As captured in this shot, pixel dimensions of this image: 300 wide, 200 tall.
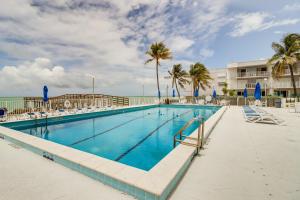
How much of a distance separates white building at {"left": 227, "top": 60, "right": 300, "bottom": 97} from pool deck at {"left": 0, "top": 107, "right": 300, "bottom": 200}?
26.6m

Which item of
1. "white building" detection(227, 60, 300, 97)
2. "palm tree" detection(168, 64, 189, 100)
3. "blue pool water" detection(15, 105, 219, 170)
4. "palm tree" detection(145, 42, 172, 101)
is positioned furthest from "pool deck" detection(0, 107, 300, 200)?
"white building" detection(227, 60, 300, 97)

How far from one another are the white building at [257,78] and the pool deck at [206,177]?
1046 inches

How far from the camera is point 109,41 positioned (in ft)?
44.3

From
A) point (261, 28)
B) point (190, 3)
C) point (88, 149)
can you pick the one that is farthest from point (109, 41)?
point (261, 28)

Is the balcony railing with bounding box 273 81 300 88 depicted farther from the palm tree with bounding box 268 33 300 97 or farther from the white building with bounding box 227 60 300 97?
the palm tree with bounding box 268 33 300 97

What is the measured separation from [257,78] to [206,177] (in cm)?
3151

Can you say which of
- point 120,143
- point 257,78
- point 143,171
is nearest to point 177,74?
point 257,78

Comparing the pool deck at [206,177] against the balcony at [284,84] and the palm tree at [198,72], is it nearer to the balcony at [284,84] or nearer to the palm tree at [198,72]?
the palm tree at [198,72]

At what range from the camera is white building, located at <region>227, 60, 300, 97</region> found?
79.6ft

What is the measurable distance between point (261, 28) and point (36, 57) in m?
18.9

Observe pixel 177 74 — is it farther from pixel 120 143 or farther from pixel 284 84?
pixel 120 143

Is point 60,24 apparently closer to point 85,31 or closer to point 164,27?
point 85,31

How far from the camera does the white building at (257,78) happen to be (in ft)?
79.6

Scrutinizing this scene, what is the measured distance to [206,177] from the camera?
2293mm
